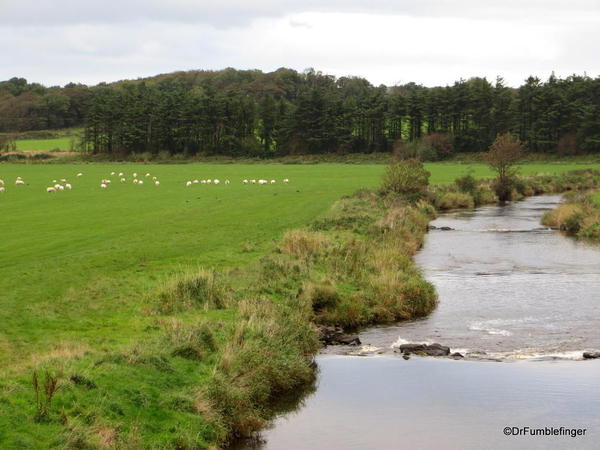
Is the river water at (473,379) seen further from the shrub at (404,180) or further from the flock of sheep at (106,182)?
the flock of sheep at (106,182)

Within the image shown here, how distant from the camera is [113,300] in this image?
27.9 meters

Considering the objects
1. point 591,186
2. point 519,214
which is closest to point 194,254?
point 519,214

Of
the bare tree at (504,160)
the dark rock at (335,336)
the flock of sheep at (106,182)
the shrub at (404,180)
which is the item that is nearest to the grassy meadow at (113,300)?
the dark rock at (335,336)

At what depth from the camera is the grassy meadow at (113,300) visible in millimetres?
16875

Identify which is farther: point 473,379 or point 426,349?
point 426,349

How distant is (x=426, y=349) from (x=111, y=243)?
73.1 ft

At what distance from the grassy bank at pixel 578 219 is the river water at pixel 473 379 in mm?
15905

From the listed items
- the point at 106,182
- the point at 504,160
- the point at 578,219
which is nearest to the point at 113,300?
the point at 578,219

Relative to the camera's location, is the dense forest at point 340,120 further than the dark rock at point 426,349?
Yes

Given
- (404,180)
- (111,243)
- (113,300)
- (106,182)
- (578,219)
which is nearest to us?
(113,300)

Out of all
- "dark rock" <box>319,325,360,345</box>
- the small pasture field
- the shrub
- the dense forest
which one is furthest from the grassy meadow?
the dense forest

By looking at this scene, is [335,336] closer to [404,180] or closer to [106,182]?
[404,180]

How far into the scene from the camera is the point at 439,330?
29297 mm

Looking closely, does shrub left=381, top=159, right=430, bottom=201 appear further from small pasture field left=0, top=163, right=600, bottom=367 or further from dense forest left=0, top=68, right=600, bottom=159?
dense forest left=0, top=68, right=600, bottom=159
